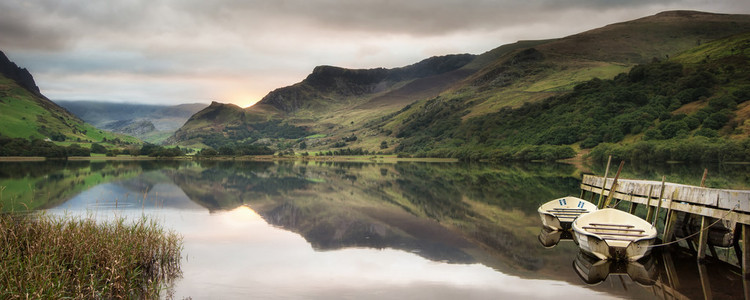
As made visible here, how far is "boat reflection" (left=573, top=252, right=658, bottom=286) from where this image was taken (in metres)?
17.7

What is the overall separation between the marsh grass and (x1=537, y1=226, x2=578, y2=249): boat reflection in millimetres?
17801

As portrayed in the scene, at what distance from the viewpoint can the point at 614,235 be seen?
20922mm

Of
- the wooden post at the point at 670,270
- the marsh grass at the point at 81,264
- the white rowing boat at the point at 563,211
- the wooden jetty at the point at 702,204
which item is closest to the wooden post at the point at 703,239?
the wooden jetty at the point at 702,204

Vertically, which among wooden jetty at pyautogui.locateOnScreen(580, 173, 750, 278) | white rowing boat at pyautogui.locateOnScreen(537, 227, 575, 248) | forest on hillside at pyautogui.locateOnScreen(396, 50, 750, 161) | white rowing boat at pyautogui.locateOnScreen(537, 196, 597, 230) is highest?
forest on hillside at pyautogui.locateOnScreen(396, 50, 750, 161)

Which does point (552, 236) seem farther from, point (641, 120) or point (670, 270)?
point (641, 120)

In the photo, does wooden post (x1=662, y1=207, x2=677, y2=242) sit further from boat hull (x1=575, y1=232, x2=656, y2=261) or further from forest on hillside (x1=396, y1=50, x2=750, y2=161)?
forest on hillside (x1=396, y1=50, x2=750, y2=161)

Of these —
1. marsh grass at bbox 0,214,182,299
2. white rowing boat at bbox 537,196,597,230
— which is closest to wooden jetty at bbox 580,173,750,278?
white rowing boat at bbox 537,196,597,230

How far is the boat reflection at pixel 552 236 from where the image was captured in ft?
82.2

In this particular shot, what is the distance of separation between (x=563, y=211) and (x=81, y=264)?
25295 mm

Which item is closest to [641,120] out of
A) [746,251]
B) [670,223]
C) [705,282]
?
[670,223]

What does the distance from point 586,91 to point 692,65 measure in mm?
34626

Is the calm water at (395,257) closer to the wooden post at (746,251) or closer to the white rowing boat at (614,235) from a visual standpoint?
the white rowing boat at (614,235)

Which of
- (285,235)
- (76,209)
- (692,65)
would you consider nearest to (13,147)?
(76,209)

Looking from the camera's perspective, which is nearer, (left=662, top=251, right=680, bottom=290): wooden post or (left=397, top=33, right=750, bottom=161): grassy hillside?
(left=662, top=251, right=680, bottom=290): wooden post
